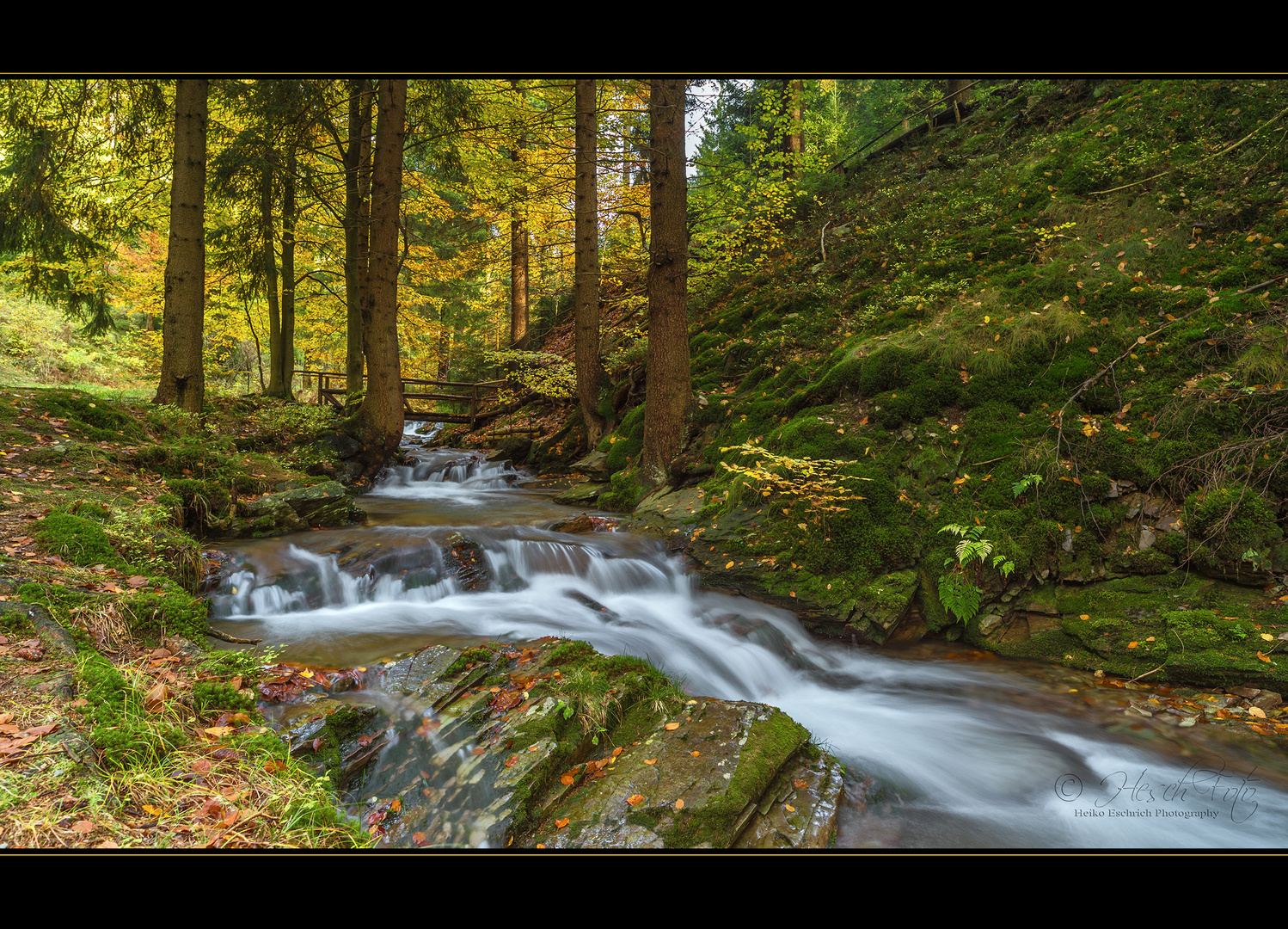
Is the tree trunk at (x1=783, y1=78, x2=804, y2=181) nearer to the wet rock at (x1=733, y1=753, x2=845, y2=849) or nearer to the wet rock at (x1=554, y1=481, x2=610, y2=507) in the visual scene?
the wet rock at (x1=554, y1=481, x2=610, y2=507)

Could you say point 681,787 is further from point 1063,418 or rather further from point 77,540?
point 1063,418

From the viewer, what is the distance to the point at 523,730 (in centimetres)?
349

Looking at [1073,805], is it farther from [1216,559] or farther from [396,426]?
[396,426]

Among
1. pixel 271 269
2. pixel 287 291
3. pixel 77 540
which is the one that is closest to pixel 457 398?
pixel 287 291

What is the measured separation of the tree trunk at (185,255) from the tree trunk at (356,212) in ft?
10.1

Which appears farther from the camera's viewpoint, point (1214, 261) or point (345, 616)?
point (1214, 261)

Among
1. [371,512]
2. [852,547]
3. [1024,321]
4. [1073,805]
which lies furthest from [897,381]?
[371,512]

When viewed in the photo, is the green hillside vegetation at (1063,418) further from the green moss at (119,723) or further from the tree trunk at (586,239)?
the green moss at (119,723)

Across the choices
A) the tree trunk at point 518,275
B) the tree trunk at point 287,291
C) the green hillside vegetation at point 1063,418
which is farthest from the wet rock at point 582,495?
the tree trunk at point 287,291

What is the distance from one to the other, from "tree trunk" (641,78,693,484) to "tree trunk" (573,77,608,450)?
270 centimetres

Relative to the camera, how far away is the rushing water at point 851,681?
3658mm

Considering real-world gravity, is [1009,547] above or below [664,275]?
below
